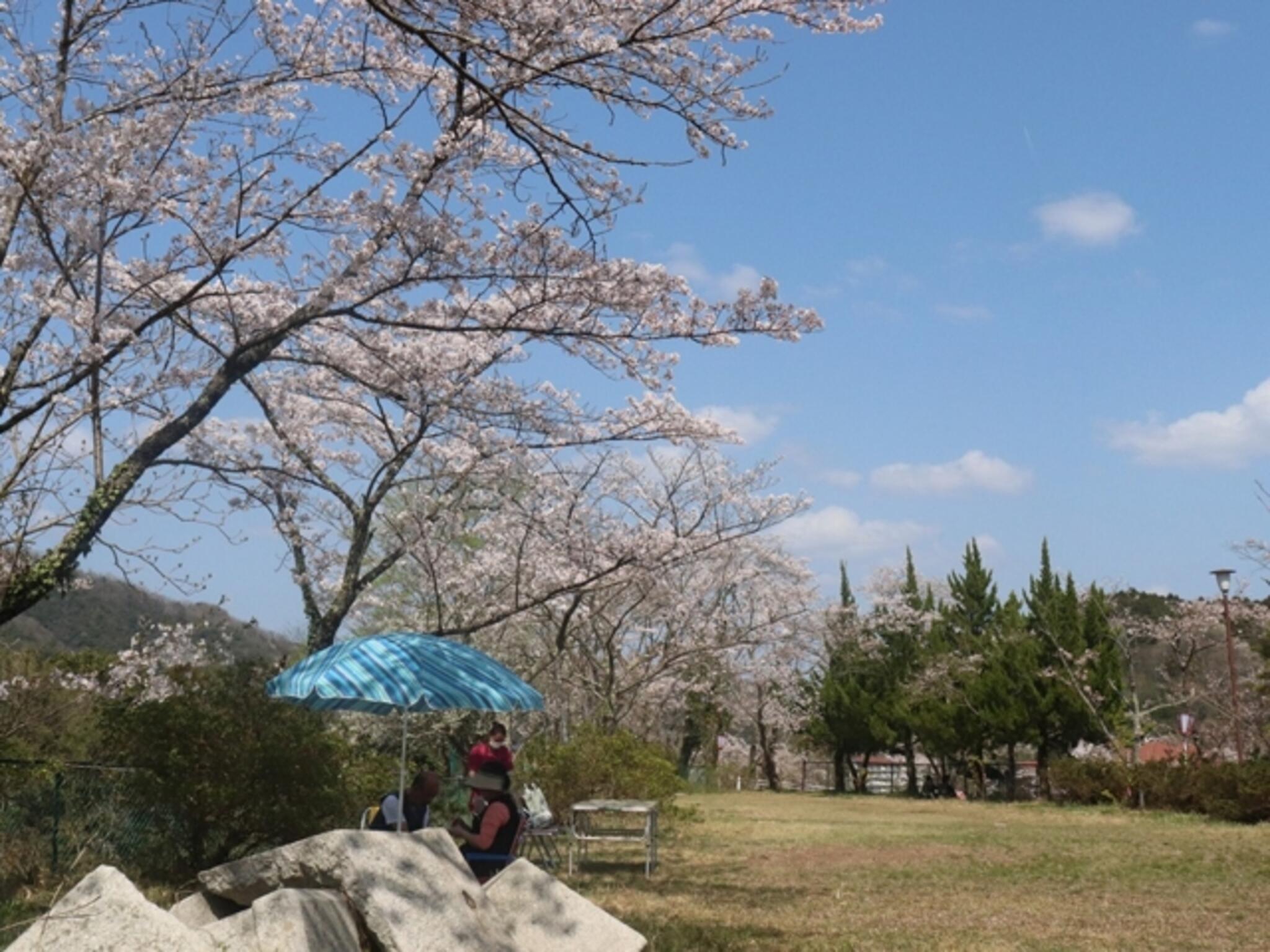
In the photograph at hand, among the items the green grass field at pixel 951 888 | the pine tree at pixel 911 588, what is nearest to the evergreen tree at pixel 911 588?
the pine tree at pixel 911 588

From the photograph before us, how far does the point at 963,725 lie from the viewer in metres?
30.3

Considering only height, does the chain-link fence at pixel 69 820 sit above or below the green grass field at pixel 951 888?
above

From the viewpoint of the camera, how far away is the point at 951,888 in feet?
33.6

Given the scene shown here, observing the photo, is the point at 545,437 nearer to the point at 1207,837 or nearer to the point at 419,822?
the point at 419,822

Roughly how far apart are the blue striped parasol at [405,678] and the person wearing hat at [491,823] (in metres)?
0.52

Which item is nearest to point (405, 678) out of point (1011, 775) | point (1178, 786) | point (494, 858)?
point (494, 858)

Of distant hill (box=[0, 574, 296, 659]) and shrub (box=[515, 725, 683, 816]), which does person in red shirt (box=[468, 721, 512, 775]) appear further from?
shrub (box=[515, 725, 683, 816])

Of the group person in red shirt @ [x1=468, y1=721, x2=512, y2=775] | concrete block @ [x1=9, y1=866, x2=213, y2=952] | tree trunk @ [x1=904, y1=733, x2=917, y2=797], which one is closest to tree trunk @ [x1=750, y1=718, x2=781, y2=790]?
tree trunk @ [x1=904, y1=733, x2=917, y2=797]

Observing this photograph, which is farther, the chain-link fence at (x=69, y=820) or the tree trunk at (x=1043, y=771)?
the tree trunk at (x=1043, y=771)

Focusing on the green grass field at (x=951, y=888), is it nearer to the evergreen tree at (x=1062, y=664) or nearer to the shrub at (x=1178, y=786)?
the shrub at (x=1178, y=786)

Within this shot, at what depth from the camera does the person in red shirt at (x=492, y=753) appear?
7.91m

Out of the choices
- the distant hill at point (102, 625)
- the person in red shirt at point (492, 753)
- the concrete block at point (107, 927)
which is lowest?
the concrete block at point (107, 927)

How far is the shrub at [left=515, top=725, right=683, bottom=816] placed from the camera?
1438 cm

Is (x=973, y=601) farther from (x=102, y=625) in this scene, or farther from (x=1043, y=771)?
(x=102, y=625)
